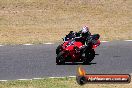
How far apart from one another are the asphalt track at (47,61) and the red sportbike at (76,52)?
362 millimetres

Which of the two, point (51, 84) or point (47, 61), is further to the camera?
point (47, 61)

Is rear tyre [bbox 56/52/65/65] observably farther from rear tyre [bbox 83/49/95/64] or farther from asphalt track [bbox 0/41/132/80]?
rear tyre [bbox 83/49/95/64]

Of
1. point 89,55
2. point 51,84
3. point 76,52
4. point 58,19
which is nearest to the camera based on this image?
point 51,84

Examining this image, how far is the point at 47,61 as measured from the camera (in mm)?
23469

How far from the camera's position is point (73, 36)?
936 inches

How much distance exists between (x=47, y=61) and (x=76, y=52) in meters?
1.68

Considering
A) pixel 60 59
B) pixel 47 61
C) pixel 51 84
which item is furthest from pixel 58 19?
pixel 51 84

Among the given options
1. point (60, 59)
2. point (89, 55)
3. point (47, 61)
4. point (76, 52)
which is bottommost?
point (47, 61)

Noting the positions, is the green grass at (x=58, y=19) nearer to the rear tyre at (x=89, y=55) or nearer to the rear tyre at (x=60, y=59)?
the rear tyre at (x=60, y=59)

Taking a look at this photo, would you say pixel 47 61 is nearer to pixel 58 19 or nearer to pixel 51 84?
pixel 51 84

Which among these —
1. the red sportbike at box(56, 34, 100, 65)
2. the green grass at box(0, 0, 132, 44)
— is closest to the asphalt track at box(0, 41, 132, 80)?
the red sportbike at box(56, 34, 100, 65)

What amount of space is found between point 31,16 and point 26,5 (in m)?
1.92

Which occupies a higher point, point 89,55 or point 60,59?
point 89,55

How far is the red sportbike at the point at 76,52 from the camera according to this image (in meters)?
22.4
